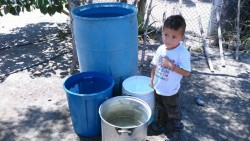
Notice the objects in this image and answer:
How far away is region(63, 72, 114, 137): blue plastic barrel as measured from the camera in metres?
2.75

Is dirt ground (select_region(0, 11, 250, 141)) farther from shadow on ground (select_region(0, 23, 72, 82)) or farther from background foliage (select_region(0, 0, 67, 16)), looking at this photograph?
background foliage (select_region(0, 0, 67, 16))

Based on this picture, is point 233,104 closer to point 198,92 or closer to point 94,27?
point 198,92

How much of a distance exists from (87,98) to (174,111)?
36.3 inches

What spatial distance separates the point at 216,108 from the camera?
3654mm

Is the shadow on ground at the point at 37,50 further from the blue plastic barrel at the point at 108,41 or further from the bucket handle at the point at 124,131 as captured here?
the bucket handle at the point at 124,131

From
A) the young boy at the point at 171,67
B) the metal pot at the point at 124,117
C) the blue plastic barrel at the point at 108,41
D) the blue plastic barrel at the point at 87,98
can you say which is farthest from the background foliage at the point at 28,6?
the young boy at the point at 171,67

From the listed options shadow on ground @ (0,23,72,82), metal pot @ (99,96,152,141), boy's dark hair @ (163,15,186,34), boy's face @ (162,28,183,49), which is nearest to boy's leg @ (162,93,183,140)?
→ metal pot @ (99,96,152,141)

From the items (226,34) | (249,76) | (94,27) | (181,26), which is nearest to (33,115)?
(94,27)

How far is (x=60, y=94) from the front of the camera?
399 cm

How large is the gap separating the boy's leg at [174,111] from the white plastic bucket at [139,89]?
6.7 inches

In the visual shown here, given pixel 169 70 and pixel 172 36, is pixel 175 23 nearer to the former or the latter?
pixel 172 36

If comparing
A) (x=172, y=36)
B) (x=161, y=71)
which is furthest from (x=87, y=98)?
(x=172, y=36)

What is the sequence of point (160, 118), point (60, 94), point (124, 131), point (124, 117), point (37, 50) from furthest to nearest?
point (37, 50)
point (60, 94)
point (160, 118)
point (124, 117)
point (124, 131)

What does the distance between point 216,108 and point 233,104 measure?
0.91 ft
